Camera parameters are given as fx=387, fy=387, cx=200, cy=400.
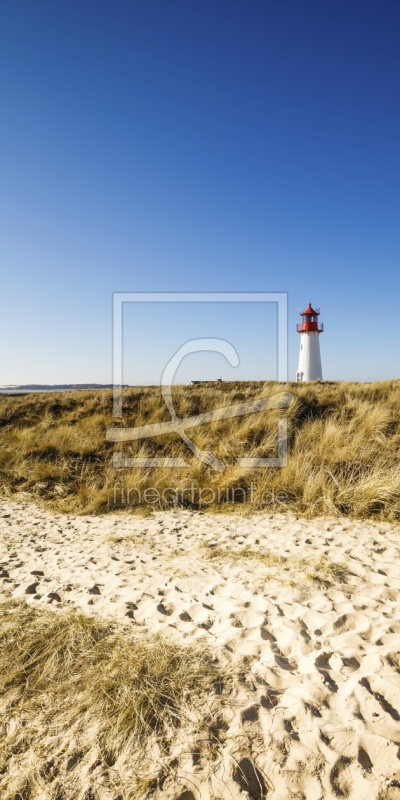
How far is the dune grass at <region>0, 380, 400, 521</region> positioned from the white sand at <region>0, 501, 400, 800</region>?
0.64m

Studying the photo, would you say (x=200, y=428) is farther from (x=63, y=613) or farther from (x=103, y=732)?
(x=103, y=732)

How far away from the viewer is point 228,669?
3012 millimetres

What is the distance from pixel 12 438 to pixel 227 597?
30.4 feet

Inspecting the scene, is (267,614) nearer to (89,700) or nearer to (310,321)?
(89,700)

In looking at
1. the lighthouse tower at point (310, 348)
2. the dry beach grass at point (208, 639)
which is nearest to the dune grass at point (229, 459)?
the dry beach grass at point (208, 639)

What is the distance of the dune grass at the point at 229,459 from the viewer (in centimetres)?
715

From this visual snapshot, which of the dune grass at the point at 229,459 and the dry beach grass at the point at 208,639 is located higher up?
the dune grass at the point at 229,459

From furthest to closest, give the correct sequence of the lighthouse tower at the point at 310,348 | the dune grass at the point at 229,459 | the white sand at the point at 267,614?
1. the lighthouse tower at the point at 310,348
2. the dune grass at the point at 229,459
3. the white sand at the point at 267,614

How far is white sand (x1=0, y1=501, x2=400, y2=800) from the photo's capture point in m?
2.23

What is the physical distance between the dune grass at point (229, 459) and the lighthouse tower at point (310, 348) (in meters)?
18.1

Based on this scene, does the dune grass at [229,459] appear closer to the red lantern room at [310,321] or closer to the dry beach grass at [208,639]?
the dry beach grass at [208,639]

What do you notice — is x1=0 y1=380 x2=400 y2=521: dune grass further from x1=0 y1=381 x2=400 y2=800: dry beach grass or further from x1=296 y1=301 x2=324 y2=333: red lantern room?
x1=296 y1=301 x2=324 y2=333: red lantern room

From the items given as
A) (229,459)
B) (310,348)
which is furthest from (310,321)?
(229,459)

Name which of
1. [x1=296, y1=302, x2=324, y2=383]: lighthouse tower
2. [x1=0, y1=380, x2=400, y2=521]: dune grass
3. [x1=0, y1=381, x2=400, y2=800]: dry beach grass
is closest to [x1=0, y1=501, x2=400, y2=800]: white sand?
[x1=0, y1=381, x2=400, y2=800]: dry beach grass
